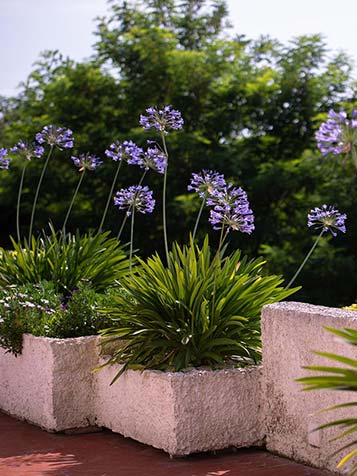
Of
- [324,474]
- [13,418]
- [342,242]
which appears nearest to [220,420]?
[324,474]

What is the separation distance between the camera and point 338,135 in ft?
13.9

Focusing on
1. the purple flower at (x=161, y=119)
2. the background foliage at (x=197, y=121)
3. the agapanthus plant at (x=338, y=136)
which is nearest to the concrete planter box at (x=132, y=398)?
the purple flower at (x=161, y=119)

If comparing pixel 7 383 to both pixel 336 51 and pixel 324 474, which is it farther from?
pixel 336 51

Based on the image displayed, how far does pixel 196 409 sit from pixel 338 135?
2.62m

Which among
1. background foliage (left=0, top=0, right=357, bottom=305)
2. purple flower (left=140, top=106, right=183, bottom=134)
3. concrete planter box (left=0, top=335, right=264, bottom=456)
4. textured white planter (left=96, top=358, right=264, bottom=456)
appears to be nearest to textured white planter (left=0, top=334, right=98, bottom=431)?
concrete planter box (left=0, top=335, right=264, bottom=456)

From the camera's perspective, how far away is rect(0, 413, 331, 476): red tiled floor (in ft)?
19.6

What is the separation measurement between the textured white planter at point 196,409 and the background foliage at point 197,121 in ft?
51.2

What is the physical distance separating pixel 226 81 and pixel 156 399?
61.5 ft

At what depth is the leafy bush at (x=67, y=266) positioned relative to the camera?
8672mm

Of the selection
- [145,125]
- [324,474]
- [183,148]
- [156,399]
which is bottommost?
[324,474]

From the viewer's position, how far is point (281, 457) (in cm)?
622

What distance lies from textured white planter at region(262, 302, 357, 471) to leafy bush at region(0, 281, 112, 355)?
1640 mm

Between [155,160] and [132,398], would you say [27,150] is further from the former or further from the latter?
[132,398]

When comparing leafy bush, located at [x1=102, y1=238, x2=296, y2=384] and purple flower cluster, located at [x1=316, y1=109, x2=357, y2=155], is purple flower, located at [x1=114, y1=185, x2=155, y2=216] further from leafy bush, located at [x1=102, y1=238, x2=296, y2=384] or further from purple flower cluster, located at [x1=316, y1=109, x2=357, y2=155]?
purple flower cluster, located at [x1=316, y1=109, x2=357, y2=155]
